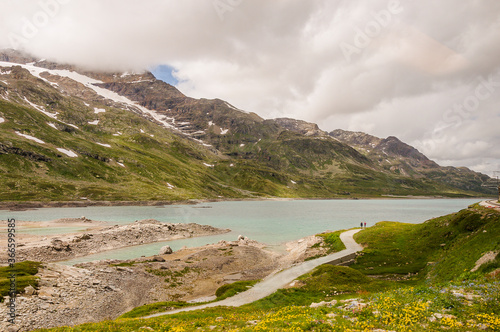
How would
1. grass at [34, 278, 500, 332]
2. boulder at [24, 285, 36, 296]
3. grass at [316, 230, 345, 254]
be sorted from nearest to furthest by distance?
grass at [34, 278, 500, 332], boulder at [24, 285, 36, 296], grass at [316, 230, 345, 254]

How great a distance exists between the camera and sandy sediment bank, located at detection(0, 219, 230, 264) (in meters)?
56.0

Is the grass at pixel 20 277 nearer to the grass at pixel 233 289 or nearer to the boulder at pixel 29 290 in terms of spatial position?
the boulder at pixel 29 290

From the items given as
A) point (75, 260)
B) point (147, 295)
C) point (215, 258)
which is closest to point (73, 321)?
point (147, 295)

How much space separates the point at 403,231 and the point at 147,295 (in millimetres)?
49587

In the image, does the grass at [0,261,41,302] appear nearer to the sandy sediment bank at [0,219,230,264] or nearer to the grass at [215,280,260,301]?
the grass at [215,280,260,301]

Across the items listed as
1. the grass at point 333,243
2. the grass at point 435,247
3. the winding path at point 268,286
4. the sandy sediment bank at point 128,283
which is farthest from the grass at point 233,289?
the grass at point 333,243

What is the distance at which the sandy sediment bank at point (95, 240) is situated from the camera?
5597 cm

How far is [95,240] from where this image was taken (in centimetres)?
6862

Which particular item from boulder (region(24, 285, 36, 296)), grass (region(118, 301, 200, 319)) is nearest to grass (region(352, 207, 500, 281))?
grass (region(118, 301, 200, 319))

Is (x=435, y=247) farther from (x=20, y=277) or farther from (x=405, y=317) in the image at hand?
(x=20, y=277)

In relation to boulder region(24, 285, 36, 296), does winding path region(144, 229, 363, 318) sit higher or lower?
lower

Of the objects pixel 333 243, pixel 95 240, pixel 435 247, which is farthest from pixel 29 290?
pixel 435 247

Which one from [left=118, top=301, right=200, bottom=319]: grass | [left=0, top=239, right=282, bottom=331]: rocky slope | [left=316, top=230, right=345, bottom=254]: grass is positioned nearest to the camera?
[left=0, top=239, right=282, bottom=331]: rocky slope

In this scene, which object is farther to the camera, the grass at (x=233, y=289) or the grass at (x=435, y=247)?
the grass at (x=233, y=289)
